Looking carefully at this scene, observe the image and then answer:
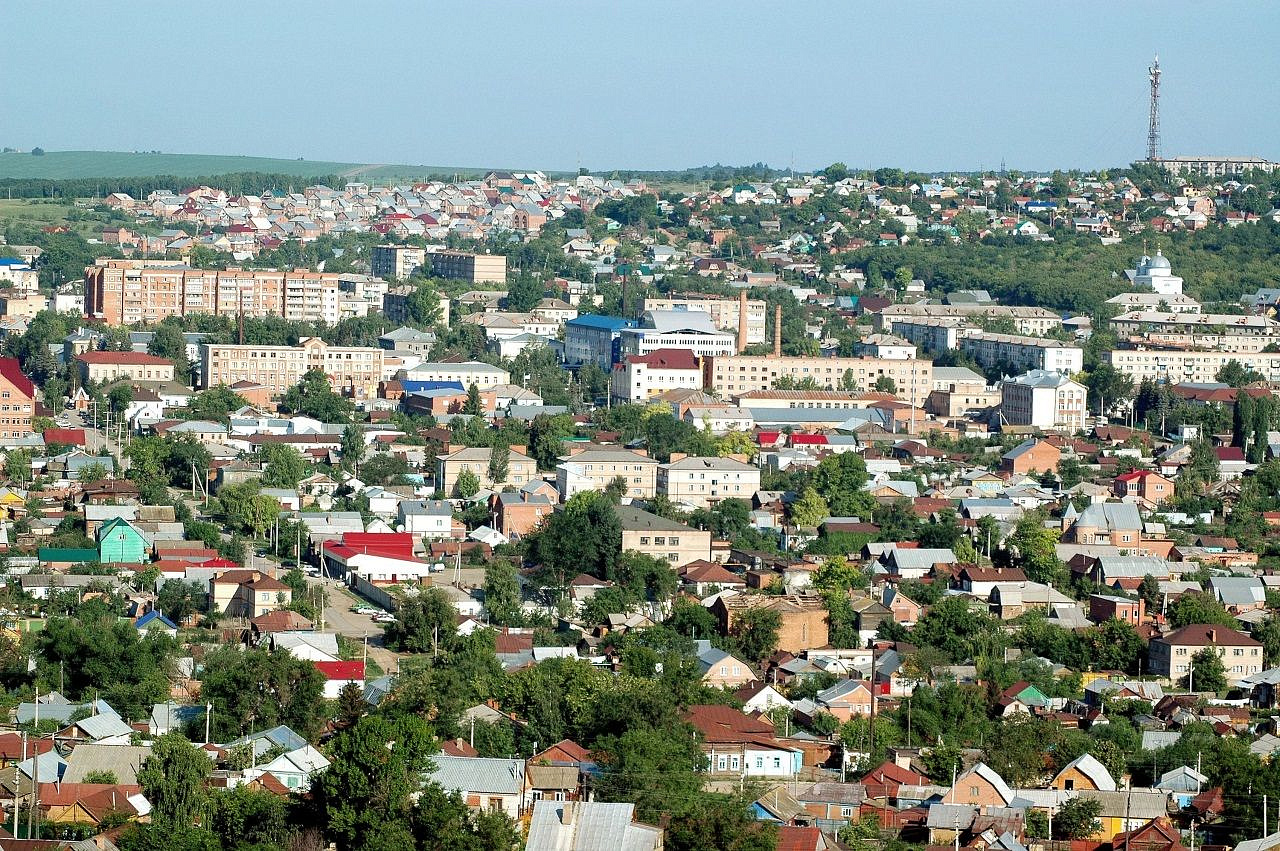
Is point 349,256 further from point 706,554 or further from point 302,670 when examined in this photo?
point 302,670

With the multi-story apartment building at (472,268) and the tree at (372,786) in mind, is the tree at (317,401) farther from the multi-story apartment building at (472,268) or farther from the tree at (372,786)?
the tree at (372,786)

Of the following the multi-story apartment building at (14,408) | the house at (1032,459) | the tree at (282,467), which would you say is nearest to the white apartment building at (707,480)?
the house at (1032,459)

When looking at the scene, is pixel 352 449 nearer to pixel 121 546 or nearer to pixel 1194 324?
pixel 121 546

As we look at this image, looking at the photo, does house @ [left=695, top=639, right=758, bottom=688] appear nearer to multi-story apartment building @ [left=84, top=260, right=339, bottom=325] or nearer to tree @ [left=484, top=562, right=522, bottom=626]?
tree @ [left=484, top=562, right=522, bottom=626]

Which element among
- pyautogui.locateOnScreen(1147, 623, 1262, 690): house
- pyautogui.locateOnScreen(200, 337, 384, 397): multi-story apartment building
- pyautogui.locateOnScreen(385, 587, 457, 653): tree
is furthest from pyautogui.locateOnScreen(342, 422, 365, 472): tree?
pyautogui.locateOnScreen(1147, 623, 1262, 690): house

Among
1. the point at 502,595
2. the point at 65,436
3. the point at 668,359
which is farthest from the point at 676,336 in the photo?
the point at 502,595
